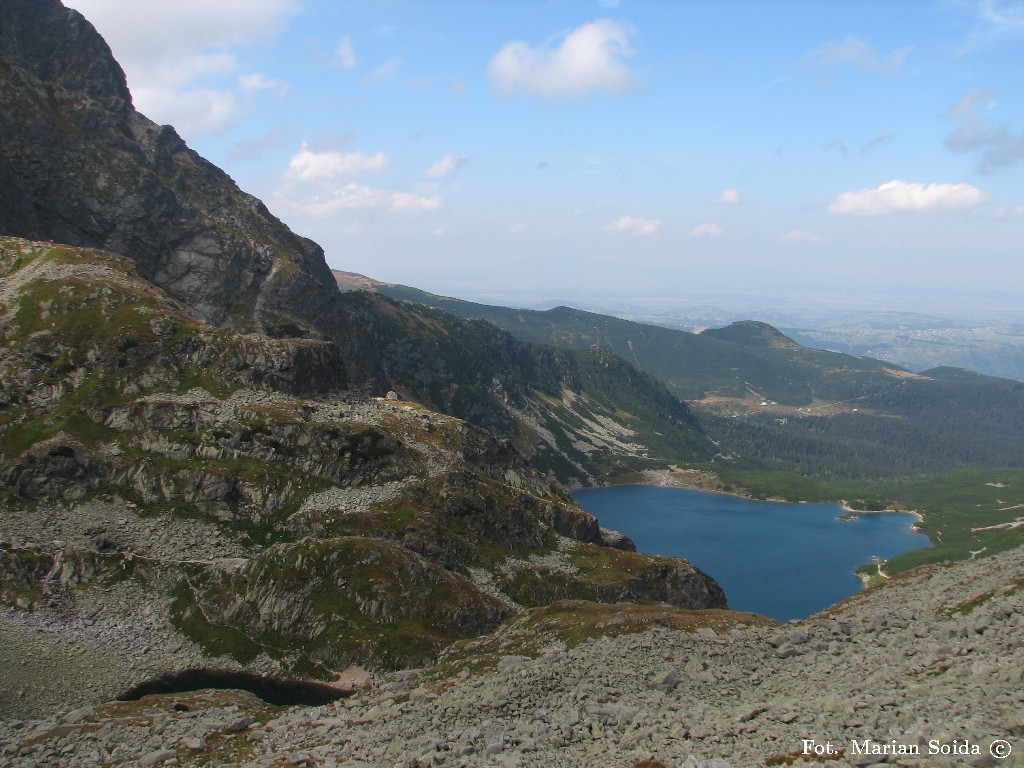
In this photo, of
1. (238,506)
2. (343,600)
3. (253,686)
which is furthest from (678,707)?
(238,506)

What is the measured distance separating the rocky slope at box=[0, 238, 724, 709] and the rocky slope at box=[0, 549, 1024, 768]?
2037 centimetres

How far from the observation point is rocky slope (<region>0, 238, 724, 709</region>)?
3442 inches

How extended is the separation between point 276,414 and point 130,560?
116 feet

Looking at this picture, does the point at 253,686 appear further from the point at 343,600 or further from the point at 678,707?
the point at 678,707

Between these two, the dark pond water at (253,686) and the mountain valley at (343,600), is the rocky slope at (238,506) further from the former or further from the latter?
the dark pond water at (253,686)

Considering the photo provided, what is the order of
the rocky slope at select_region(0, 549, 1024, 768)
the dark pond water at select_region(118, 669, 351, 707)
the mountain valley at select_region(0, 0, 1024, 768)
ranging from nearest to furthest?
1. the rocky slope at select_region(0, 549, 1024, 768)
2. the mountain valley at select_region(0, 0, 1024, 768)
3. the dark pond water at select_region(118, 669, 351, 707)

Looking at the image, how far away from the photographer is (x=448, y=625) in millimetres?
89875

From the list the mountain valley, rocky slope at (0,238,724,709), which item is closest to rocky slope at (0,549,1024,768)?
the mountain valley

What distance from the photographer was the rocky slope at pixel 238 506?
287 ft

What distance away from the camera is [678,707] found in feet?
147

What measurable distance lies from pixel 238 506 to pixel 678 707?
82.2 metres

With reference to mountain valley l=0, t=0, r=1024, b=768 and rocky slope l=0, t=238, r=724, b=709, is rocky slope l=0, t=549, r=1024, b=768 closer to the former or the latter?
mountain valley l=0, t=0, r=1024, b=768

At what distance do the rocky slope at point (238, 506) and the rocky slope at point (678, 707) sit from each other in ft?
66.8

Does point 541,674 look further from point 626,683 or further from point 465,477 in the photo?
point 465,477
